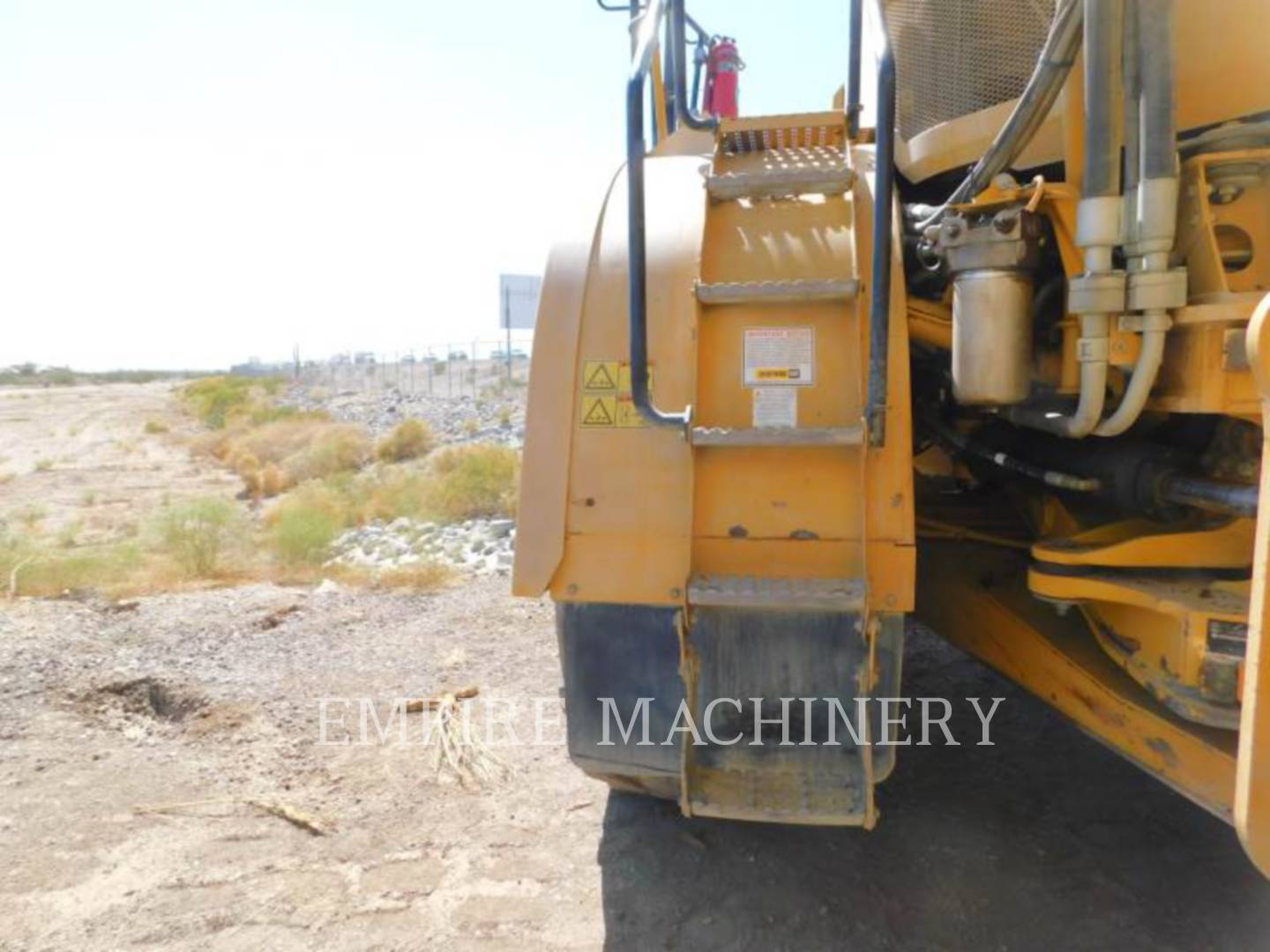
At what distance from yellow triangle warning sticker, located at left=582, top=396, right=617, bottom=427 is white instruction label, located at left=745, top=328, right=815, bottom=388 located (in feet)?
1.13

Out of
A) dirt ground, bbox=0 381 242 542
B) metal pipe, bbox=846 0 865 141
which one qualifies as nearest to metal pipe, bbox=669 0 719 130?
metal pipe, bbox=846 0 865 141

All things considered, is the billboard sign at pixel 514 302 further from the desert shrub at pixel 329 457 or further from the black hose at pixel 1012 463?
the black hose at pixel 1012 463

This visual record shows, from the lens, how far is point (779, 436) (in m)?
2.18

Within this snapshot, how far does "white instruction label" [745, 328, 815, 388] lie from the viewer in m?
2.24

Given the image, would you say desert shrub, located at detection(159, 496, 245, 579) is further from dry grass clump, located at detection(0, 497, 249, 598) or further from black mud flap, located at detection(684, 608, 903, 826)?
black mud flap, located at detection(684, 608, 903, 826)

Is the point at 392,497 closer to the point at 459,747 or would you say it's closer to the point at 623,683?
the point at 459,747

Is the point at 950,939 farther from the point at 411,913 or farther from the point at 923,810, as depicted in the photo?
the point at 411,913

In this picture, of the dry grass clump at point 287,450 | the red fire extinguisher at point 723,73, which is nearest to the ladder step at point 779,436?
Result: the red fire extinguisher at point 723,73

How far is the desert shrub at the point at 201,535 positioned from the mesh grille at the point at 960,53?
24.0 feet

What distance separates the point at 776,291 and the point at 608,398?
0.49m

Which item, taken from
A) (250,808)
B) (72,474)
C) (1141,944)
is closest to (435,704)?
(250,808)

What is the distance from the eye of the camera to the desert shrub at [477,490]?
11328 mm

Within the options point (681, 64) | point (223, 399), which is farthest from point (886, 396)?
point (223, 399)

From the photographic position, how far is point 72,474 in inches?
846
